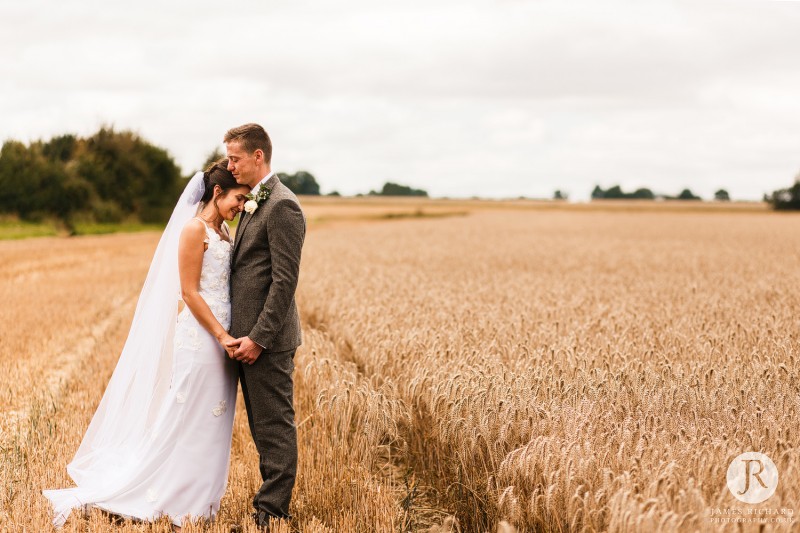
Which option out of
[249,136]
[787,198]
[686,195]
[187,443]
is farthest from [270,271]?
[686,195]

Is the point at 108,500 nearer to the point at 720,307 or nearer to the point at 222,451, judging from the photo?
the point at 222,451

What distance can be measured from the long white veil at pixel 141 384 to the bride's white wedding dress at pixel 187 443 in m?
0.07

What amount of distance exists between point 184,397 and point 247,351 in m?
0.57

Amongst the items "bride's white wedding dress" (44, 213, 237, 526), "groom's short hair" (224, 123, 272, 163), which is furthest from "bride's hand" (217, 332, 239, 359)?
"groom's short hair" (224, 123, 272, 163)

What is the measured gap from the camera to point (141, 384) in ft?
15.3

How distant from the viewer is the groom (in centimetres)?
418

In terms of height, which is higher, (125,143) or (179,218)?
(125,143)

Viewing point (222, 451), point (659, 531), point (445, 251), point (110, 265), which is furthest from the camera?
point (445, 251)

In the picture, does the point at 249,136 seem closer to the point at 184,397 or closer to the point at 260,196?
the point at 260,196

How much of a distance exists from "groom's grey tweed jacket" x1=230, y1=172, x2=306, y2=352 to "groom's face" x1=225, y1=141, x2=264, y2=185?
15 cm

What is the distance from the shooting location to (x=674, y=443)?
3766mm

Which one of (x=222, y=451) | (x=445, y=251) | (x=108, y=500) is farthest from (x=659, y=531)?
(x=445, y=251)

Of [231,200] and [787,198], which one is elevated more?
[787,198]

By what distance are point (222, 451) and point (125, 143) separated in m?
50.1
